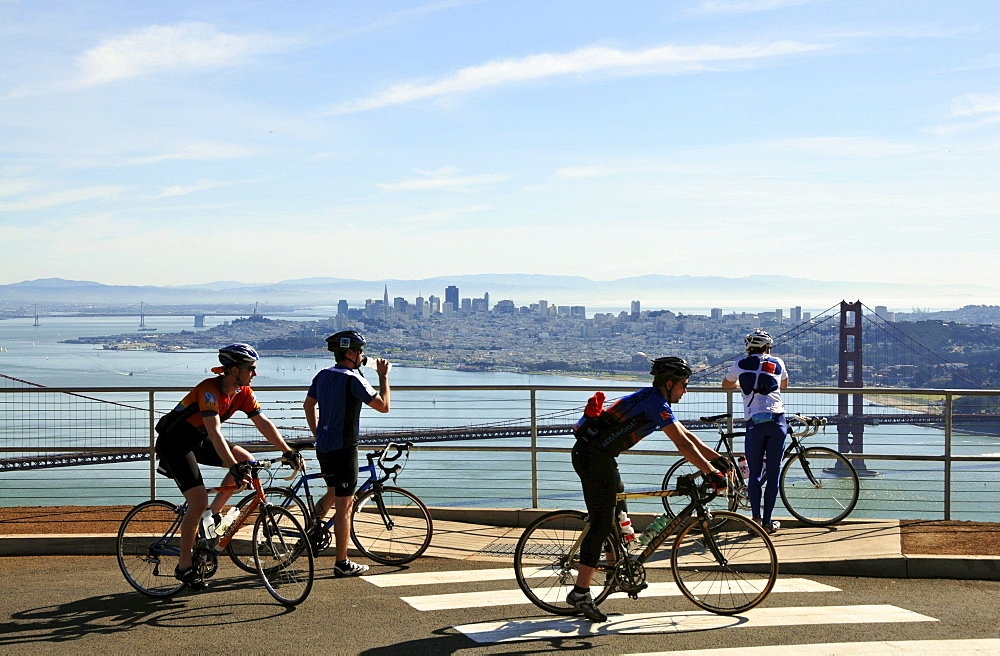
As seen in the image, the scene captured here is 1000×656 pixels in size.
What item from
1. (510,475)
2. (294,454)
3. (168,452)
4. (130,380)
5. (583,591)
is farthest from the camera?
(130,380)

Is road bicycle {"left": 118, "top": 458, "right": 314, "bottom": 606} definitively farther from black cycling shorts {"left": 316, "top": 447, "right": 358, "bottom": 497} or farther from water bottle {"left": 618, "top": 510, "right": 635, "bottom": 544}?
water bottle {"left": 618, "top": 510, "right": 635, "bottom": 544}

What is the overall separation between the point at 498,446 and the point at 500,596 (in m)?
6.65

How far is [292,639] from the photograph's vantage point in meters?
6.22

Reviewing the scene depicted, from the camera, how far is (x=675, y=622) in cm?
665

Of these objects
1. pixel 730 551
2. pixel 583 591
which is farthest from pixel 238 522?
pixel 730 551

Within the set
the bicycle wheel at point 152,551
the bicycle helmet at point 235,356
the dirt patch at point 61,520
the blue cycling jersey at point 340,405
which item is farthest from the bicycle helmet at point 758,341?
the dirt patch at point 61,520

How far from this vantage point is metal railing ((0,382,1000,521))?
34.2 feet

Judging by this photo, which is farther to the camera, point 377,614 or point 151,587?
point 151,587

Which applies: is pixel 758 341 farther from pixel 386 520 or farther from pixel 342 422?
pixel 342 422

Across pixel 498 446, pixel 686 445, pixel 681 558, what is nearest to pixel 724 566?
pixel 681 558

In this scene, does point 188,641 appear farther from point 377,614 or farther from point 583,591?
point 583,591

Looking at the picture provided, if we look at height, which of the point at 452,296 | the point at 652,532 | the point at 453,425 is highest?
the point at 452,296

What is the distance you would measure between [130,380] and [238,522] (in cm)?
10974

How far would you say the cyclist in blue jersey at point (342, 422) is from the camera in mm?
7840
